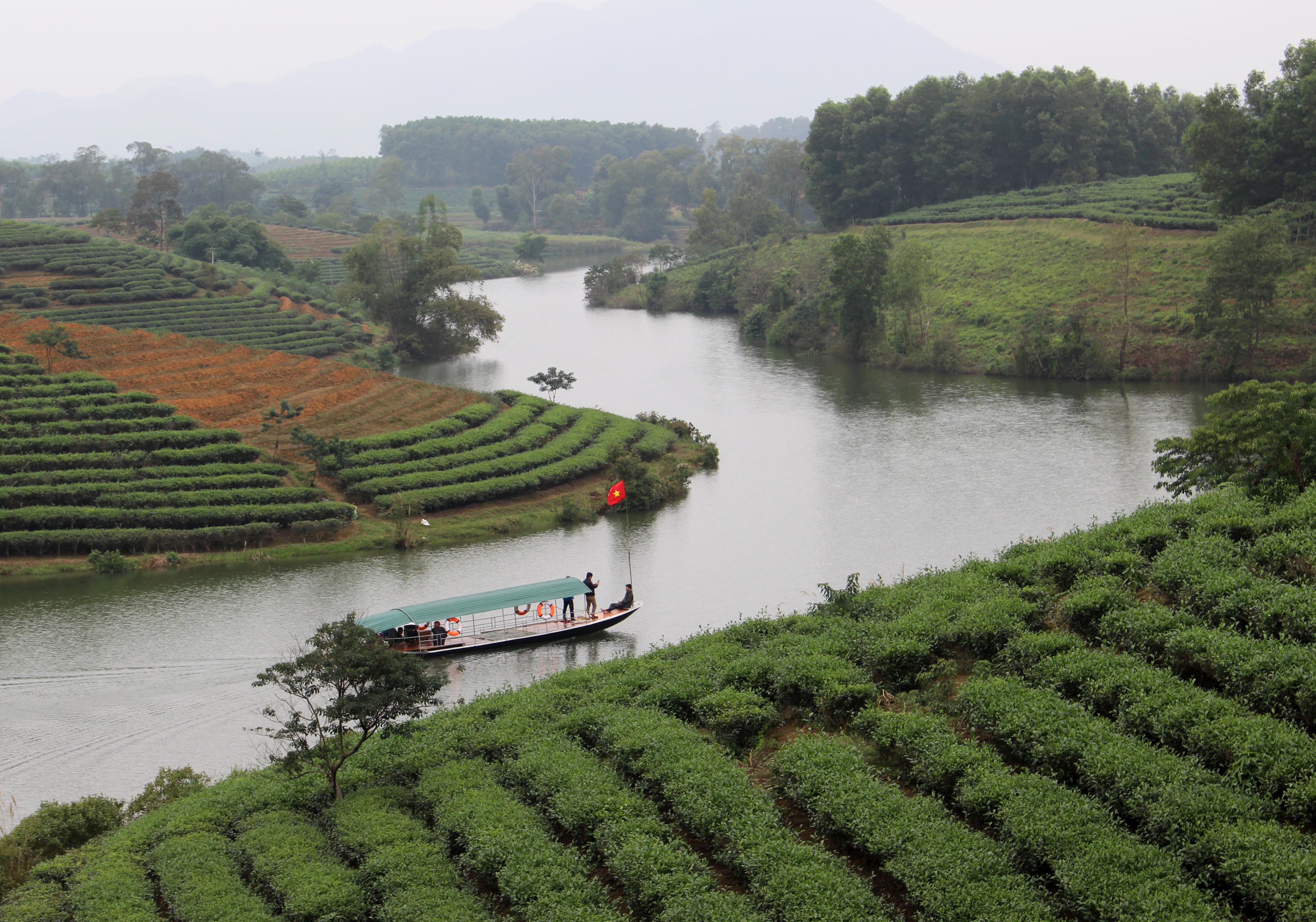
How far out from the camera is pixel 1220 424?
85.1ft

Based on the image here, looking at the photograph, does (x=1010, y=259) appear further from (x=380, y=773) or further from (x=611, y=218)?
(x=611, y=218)

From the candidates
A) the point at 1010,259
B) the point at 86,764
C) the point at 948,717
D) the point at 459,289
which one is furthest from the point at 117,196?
the point at 948,717

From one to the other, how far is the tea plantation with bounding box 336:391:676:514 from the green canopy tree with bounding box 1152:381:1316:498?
21.9 m

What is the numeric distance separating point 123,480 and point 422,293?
37713 mm

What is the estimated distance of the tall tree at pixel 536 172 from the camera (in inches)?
6299

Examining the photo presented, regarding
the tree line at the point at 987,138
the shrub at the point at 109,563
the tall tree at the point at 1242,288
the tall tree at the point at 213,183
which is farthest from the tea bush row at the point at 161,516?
the tall tree at the point at 213,183

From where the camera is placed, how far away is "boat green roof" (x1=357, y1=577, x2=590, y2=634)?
26.3m

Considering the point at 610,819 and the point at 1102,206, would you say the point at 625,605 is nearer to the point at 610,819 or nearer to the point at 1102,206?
the point at 610,819

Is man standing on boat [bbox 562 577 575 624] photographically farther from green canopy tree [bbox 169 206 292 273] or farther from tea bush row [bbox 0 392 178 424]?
green canopy tree [bbox 169 206 292 273]

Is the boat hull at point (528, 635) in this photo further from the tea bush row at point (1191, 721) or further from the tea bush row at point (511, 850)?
the tea bush row at point (1191, 721)

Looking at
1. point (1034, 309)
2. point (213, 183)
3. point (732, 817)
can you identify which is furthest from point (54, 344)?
point (213, 183)

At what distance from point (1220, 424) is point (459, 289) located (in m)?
96.8

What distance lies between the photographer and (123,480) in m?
36.0

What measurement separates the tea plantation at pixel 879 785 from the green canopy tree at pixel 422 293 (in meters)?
53.5
